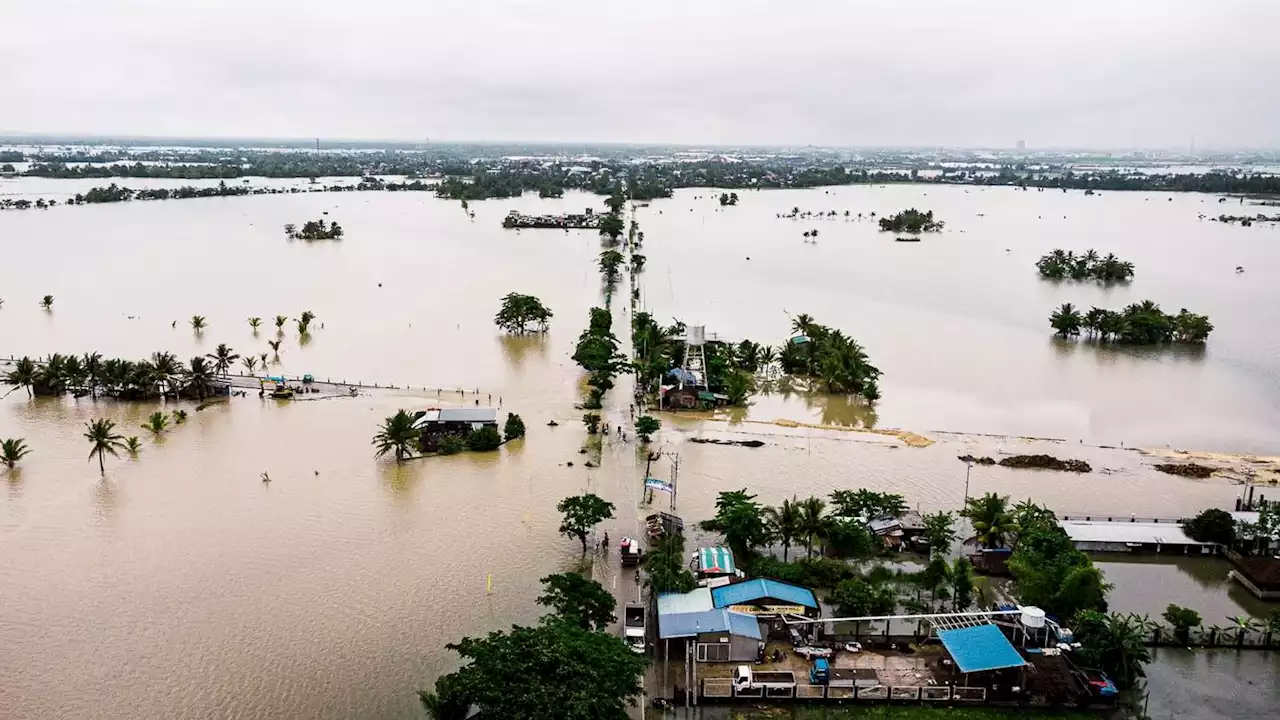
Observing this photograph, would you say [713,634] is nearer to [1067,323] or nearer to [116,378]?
[116,378]

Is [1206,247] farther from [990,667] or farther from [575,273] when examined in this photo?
[990,667]

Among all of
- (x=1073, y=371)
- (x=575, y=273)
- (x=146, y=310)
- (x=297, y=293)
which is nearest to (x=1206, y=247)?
(x=1073, y=371)

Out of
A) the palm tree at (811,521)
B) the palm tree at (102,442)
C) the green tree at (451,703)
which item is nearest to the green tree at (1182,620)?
the palm tree at (811,521)

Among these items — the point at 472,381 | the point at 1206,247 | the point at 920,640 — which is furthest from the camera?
the point at 1206,247

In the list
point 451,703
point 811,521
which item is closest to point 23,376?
point 451,703

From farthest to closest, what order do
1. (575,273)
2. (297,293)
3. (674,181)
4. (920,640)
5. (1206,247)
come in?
(674,181) < (1206,247) < (575,273) < (297,293) < (920,640)

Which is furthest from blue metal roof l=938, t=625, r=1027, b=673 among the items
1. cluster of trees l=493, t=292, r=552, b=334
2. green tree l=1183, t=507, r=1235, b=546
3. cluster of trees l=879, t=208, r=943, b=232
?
cluster of trees l=879, t=208, r=943, b=232
